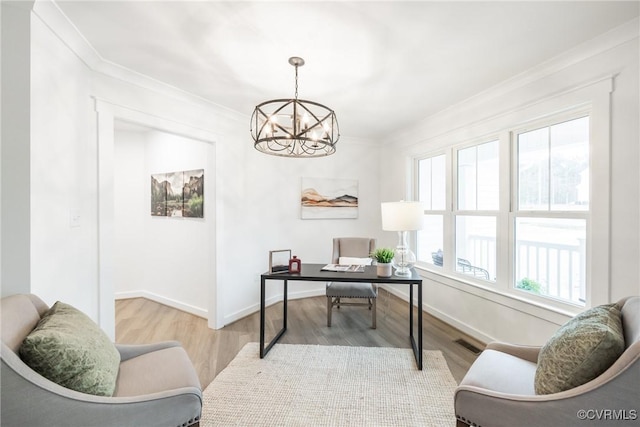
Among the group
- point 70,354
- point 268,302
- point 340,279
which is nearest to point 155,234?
point 268,302

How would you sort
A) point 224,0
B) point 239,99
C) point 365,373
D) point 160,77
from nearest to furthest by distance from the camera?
point 224,0 → point 365,373 → point 160,77 → point 239,99

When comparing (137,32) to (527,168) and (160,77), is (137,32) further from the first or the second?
(527,168)

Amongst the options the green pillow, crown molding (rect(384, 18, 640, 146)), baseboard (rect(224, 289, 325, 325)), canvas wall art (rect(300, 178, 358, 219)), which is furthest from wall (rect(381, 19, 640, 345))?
the green pillow

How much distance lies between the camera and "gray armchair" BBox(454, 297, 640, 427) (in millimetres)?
1020

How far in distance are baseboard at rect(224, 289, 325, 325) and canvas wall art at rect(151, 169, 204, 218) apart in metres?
1.28

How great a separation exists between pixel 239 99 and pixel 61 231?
1934mm

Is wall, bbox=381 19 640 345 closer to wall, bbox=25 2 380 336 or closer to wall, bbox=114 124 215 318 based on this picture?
wall, bbox=25 2 380 336

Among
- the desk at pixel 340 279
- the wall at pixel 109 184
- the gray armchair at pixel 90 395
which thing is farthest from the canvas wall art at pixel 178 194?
the gray armchair at pixel 90 395

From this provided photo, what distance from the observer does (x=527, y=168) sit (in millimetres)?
2580

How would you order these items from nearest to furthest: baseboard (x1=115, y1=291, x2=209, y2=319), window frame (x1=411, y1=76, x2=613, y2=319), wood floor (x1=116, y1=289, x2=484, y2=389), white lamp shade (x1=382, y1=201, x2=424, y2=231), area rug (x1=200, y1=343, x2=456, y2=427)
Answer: area rug (x1=200, y1=343, x2=456, y2=427) < window frame (x1=411, y1=76, x2=613, y2=319) < white lamp shade (x1=382, y1=201, x2=424, y2=231) < wood floor (x1=116, y1=289, x2=484, y2=389) < baseboard (x1=115, y1=291, x2=209, y2=319)

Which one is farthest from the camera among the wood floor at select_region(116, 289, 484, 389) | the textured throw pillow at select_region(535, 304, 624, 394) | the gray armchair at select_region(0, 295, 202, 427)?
the wood floor at select_region(116, 289, 484, 389)

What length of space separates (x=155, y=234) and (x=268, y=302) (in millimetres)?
1909

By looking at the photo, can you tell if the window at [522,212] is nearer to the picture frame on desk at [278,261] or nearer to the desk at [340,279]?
the desk at [340,279]

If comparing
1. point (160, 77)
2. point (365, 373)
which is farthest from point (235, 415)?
point (160, 77)
